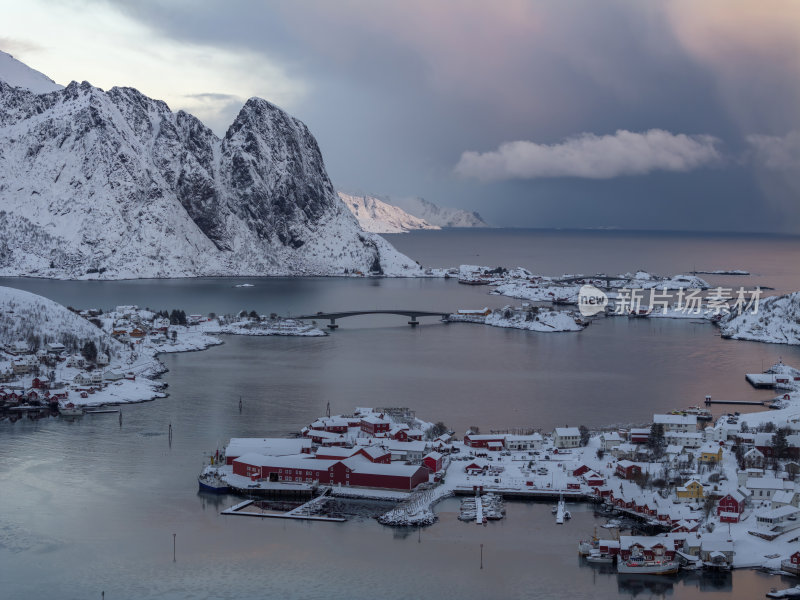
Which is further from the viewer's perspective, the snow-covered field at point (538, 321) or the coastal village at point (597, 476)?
the snow-covered field at point (538, 321)

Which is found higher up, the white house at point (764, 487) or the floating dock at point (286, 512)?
the white house at point (764, 487)

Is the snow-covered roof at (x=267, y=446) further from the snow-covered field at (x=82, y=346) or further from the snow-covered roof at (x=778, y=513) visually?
the snow-covered roof at (x=778, y=513)

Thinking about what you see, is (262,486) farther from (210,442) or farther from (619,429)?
(619,429)

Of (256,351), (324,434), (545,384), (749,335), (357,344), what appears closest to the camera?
(324,434)

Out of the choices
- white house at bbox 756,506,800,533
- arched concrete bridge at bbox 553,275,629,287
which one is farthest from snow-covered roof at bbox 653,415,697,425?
arched concrete bridge at bbox 553,275,629,287

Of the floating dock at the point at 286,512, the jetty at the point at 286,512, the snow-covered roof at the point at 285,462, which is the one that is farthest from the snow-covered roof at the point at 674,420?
the floating dock at the point at 286,512

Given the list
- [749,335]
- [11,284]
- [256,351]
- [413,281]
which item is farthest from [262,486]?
[413,281]
